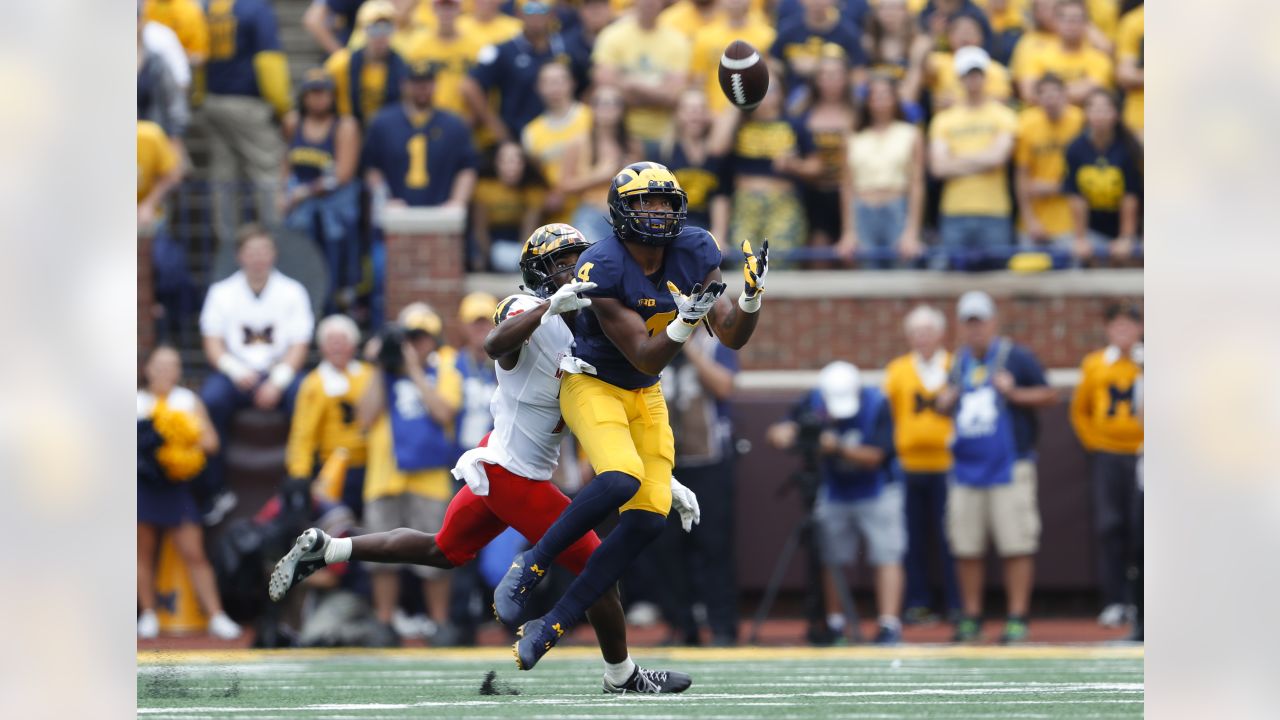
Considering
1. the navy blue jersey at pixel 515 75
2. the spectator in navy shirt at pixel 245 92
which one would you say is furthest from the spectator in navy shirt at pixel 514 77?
the spectator in navy shirt at pixel 245 92

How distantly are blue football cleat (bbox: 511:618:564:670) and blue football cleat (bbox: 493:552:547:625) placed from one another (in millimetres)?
76

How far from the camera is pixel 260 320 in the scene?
11336 millimetres

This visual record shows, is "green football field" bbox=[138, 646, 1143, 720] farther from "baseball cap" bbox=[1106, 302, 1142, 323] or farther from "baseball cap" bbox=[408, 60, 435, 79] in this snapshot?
"baseball cap" bbox=[408, 60, 435, 79]

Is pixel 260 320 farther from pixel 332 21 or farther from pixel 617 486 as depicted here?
pixel 617 486

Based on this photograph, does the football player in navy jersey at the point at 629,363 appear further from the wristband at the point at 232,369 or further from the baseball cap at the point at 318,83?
the baseball cap at the point at 318,83

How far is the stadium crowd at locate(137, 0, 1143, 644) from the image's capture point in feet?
35.1

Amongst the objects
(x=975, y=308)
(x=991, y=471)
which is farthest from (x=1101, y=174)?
(x=991, y=471)

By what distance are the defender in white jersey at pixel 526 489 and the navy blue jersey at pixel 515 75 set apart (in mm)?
5331

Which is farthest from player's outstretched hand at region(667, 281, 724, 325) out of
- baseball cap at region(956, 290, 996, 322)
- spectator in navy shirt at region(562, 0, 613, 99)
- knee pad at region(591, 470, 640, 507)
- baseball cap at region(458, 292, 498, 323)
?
spectator in navy shirt at region(562, 0, 613, 99)

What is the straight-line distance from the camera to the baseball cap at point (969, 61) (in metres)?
11.8

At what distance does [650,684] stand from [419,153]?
582 cm
